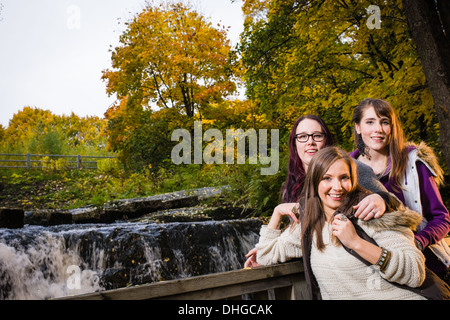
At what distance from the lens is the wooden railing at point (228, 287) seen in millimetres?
1402

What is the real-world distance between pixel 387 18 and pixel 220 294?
6.30 meters

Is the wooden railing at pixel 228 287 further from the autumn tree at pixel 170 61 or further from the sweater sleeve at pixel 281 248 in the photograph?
the autumn tree at pixel 170 61

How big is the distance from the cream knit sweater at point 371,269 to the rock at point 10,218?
642cm

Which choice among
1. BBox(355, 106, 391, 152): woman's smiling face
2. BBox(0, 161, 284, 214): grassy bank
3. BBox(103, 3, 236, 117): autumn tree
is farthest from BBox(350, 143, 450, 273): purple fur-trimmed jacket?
BBox(103, 3, 236, 117): autumn tree

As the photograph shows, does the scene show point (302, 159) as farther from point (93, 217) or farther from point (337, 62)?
point (93, 217)

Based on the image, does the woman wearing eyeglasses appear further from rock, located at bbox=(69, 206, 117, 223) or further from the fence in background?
the fence in background

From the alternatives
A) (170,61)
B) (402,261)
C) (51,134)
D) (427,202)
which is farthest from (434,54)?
(51,134)

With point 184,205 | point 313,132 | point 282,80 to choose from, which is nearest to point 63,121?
point 184,205

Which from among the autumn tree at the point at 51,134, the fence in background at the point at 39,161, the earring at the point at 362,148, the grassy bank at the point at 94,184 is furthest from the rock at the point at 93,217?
the autumn tree at the point at 51,134

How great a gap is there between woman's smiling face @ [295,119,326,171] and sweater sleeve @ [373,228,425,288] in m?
0.74

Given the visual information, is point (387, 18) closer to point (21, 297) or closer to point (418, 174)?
point (418, 174)

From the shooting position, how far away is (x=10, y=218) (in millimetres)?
6562

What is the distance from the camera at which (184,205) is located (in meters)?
9.55

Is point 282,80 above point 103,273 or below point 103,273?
above
